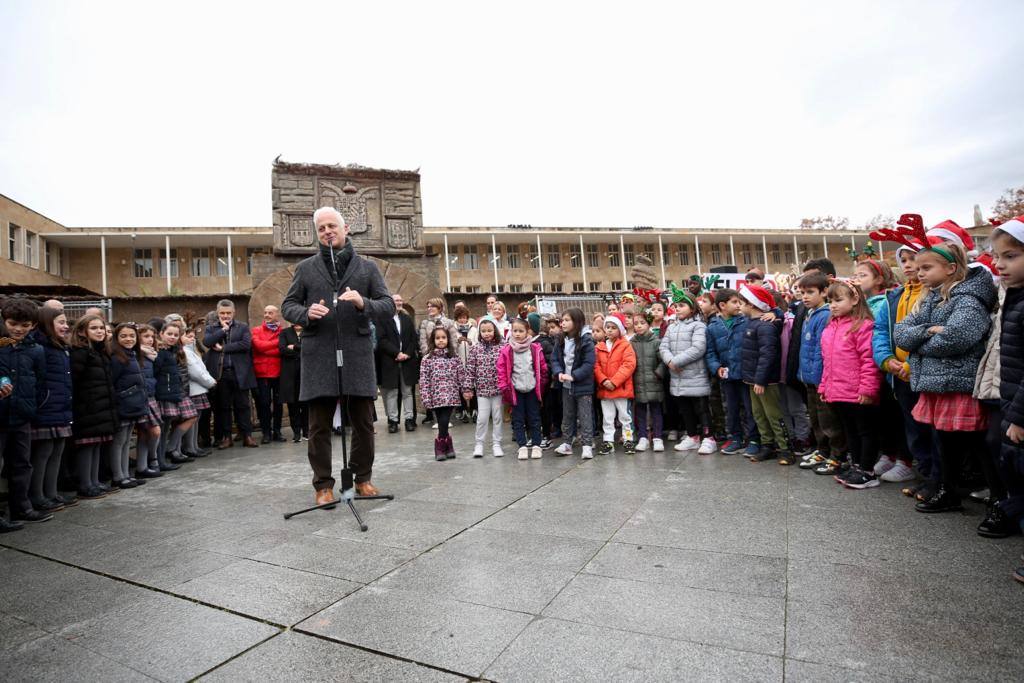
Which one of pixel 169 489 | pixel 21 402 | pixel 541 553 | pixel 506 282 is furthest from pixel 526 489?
pixel 506 282

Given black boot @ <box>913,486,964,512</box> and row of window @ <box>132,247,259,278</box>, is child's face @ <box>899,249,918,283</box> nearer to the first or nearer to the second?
black boot @ <box>913,486,964,512</box>

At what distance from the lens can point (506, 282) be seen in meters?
37.3

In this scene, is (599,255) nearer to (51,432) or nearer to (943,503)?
(943,503)

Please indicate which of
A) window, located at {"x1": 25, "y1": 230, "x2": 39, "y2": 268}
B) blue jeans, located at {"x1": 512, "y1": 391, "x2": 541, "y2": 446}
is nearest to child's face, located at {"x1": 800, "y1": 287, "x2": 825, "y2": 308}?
blue jeans, located at {"x1": 512, "y1": 391, "x2": 541, "y2": 446}

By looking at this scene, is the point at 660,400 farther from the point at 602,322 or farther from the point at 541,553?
the point at 541,553

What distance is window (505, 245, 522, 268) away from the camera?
3766 cm

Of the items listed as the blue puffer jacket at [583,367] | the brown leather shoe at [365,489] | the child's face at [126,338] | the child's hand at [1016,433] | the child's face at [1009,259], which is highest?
the child's face at [126,338]

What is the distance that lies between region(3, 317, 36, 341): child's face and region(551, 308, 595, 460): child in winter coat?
492 centimetres

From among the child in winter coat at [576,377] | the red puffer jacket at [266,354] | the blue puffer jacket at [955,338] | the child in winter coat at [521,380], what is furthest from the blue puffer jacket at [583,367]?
the red puffer jacket at [266,354]

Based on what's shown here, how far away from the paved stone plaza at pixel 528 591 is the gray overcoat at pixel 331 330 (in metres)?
0.95

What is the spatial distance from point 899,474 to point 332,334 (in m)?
4.55

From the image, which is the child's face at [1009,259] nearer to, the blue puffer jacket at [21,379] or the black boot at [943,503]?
the black boot at [943,503]

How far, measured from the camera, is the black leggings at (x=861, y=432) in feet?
13.9

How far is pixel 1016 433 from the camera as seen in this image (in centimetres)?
257
